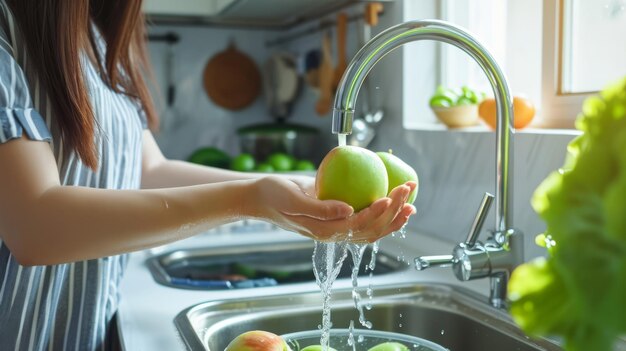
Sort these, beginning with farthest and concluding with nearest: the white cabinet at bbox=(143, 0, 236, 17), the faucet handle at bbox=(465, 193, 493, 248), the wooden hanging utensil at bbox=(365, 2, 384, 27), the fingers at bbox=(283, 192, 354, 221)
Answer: the white cabinet at bbox=(143, 0, 236, 17)
the wooden hanging utensil at bbox=(365, 2, 384, 27)
the faucet handle at bbox=(465, 193, 493, 248)
the fingers at bbox=(283, 192, 354, 221)

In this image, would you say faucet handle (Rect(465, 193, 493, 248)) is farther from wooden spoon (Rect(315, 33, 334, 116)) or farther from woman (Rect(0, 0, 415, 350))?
wooden spoon (Rect(315, 33, 334, 116))

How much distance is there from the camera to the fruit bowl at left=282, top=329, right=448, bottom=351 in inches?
37.7

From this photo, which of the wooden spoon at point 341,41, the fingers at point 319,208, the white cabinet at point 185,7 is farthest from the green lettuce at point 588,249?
the white cabinet at point 185,7

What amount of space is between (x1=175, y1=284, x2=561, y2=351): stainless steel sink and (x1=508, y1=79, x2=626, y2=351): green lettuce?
2.03 feet

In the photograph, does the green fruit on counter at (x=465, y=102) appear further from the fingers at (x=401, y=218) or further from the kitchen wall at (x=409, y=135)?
the fingers at (x=401, y=218)

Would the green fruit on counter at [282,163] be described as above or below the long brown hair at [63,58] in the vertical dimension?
below

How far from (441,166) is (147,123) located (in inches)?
25.5

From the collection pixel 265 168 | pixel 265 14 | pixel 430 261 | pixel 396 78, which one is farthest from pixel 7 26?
pixel 265 14

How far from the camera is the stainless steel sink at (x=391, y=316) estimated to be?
1.05 meters

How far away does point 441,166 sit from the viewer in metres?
1.54

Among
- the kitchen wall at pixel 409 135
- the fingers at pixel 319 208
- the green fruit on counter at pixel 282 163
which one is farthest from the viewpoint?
the green fruit on counter at pixel 282 163

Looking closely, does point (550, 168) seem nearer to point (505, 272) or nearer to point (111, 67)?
point (505, 272)

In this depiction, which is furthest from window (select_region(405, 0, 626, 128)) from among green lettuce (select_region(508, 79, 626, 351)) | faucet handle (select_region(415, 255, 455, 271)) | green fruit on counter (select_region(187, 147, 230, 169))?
green fruit on counter (select_region(187, 147, 230, 169))

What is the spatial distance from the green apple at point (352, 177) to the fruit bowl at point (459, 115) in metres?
0.76
